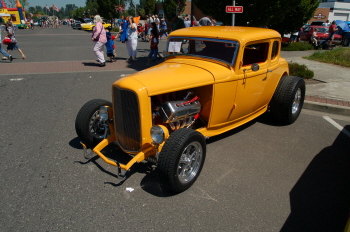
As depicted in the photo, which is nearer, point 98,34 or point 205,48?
point 205,48

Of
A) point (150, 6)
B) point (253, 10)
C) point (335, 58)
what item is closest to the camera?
point (253, 10)

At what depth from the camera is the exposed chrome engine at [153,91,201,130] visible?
11.2ft

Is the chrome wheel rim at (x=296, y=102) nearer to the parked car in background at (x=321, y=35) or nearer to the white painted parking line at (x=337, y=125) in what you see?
the white painted parking line at (x=337, y=125)

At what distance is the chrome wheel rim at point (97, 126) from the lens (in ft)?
13.4

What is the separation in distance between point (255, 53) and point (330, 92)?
3.31 metres

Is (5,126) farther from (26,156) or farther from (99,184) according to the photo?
(99,184)

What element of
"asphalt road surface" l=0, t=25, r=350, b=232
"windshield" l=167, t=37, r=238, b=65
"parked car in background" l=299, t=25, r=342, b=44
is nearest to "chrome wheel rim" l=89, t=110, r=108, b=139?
"asphalt road surface" l=0, t=25, r=350, b=232

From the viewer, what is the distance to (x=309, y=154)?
4.28 metres

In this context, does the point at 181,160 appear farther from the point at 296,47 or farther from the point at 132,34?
the point at 296,47

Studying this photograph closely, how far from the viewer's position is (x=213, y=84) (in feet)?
12.2

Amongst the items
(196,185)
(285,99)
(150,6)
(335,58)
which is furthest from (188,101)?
(150,6)

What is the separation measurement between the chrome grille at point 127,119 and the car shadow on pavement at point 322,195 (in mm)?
1912

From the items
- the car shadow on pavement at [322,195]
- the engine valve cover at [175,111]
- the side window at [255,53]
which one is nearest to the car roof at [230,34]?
the side window at [255,53]

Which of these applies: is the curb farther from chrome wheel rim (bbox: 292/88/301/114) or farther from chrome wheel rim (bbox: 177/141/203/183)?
chrome wheel rim (bbox: 177/141/203/183)
